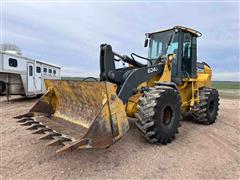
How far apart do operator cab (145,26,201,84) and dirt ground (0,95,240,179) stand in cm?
190

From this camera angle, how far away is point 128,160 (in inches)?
159

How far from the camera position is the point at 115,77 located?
540 cm

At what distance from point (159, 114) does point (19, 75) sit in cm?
984

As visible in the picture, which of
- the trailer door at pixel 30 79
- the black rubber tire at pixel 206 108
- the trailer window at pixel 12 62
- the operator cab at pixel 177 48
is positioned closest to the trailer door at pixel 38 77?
the trailer door at pixel 30 79

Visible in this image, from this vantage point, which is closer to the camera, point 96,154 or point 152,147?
point 96,154

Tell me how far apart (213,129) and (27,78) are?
9.81 m

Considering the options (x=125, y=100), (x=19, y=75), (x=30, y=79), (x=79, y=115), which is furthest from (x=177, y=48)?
(x=30, y=79)

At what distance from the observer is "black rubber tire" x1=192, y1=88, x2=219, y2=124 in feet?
22.1

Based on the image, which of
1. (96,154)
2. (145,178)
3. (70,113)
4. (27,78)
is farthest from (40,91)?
(145,178)

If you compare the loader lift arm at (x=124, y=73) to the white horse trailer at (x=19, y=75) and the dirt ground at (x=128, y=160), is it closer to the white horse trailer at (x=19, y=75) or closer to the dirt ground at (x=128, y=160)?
the dirt ground at (x=128, y=160)

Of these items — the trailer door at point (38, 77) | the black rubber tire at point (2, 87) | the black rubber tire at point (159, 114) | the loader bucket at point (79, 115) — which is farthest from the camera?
the trailer door at point (38, 77)

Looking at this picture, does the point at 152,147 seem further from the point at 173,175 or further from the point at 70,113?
the point at 70,113

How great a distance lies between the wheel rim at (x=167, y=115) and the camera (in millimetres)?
4840

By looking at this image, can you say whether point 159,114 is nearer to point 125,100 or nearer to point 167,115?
point 167,115
